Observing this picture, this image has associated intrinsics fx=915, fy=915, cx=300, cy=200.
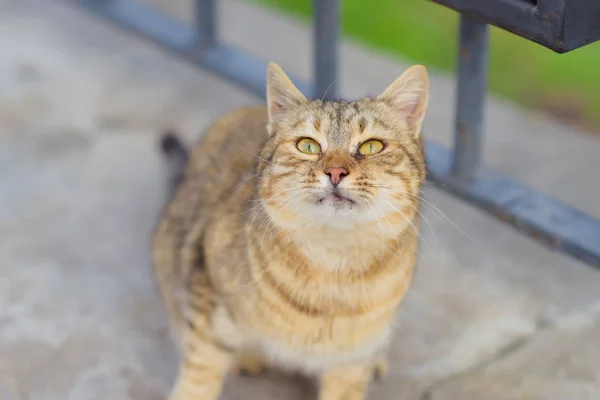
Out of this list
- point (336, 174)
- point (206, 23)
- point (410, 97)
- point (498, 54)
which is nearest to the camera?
point (336, 174)

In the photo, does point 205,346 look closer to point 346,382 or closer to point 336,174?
point 346,382

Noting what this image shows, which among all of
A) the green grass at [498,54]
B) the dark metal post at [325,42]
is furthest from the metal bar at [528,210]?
the green grass at [498,54]

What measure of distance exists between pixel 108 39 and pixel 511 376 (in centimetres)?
314

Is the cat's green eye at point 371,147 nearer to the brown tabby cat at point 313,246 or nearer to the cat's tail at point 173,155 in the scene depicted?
the brown tabby cat at point 313,246

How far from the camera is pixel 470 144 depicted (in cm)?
324

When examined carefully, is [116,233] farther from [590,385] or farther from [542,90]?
[542,90]

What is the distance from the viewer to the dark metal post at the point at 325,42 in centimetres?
351

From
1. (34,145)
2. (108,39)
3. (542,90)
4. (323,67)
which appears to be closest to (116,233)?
(34,145)

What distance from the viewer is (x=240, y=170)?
2977mm

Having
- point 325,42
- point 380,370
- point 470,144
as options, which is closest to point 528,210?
point 470,144

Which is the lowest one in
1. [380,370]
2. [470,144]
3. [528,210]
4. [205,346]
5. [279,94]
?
[380,370]

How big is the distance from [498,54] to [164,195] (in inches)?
96.4

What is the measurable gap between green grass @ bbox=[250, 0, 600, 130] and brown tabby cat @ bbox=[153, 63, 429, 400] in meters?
2.63

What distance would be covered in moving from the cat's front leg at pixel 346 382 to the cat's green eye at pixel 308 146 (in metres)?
0.69
